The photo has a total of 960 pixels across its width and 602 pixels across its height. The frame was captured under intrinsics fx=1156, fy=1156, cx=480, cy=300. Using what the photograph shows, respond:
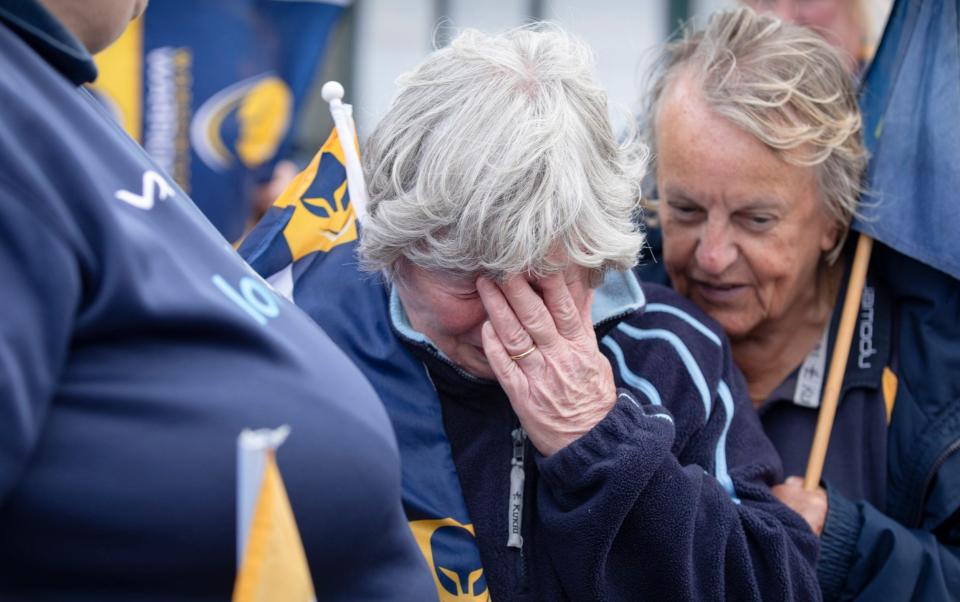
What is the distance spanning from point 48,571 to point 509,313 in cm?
85

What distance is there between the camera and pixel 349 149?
214cm

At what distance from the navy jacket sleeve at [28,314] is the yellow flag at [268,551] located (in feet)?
0.72

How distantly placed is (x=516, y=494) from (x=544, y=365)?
22 centimetres

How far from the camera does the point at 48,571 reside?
3.73 ft

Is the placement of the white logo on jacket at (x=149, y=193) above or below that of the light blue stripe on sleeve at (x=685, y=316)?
above

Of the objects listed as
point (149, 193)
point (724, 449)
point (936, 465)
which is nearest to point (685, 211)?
point (724, 449)

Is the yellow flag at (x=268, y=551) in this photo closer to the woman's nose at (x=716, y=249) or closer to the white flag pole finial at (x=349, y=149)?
the white flag pole finial at (x=349, y=149)

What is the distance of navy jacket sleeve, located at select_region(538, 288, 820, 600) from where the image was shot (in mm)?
1727

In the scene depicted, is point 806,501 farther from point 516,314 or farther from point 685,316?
point 516,314

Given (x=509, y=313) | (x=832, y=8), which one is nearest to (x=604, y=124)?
(x=509, y=313)

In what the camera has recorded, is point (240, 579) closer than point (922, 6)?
Yes

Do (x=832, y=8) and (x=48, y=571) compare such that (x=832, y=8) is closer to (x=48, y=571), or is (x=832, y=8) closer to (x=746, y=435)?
(x=746, y=435)

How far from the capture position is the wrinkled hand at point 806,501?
7.02ft

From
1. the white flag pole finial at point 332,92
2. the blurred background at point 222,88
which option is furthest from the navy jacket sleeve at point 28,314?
the blurred background at point 222,88
